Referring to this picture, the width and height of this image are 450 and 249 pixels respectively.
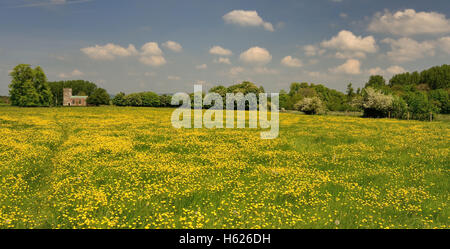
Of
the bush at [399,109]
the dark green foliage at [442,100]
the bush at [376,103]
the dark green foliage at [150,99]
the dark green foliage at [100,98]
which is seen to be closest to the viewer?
the bush at [399,109]

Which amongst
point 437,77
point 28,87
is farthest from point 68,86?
point 437,77

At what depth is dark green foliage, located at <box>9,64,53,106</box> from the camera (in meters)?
74.2

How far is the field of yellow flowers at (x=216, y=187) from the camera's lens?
7.32 meters

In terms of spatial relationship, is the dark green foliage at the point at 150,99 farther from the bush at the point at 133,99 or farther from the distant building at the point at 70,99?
the distant building at the point at 70,99

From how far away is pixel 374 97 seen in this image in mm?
59281

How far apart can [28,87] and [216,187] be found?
3580 inches

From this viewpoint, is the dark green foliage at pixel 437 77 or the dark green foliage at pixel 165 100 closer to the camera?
the dark green foliage at pixel 165 100

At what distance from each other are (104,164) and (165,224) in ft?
24.1

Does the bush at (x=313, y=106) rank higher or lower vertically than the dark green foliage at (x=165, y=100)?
lower

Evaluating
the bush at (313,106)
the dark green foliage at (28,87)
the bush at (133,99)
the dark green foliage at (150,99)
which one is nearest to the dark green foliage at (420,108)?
the bush at (313,106)

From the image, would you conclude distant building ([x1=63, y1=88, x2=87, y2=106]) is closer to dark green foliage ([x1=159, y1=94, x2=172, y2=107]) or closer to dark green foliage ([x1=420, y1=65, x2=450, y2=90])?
dark green foliage ([x1=159, y1=94, x2=172, y2=107])

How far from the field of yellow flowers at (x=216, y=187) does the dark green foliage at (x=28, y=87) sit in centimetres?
7350

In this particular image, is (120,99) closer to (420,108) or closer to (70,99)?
(70,99)

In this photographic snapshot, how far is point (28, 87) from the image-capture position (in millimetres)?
75688
